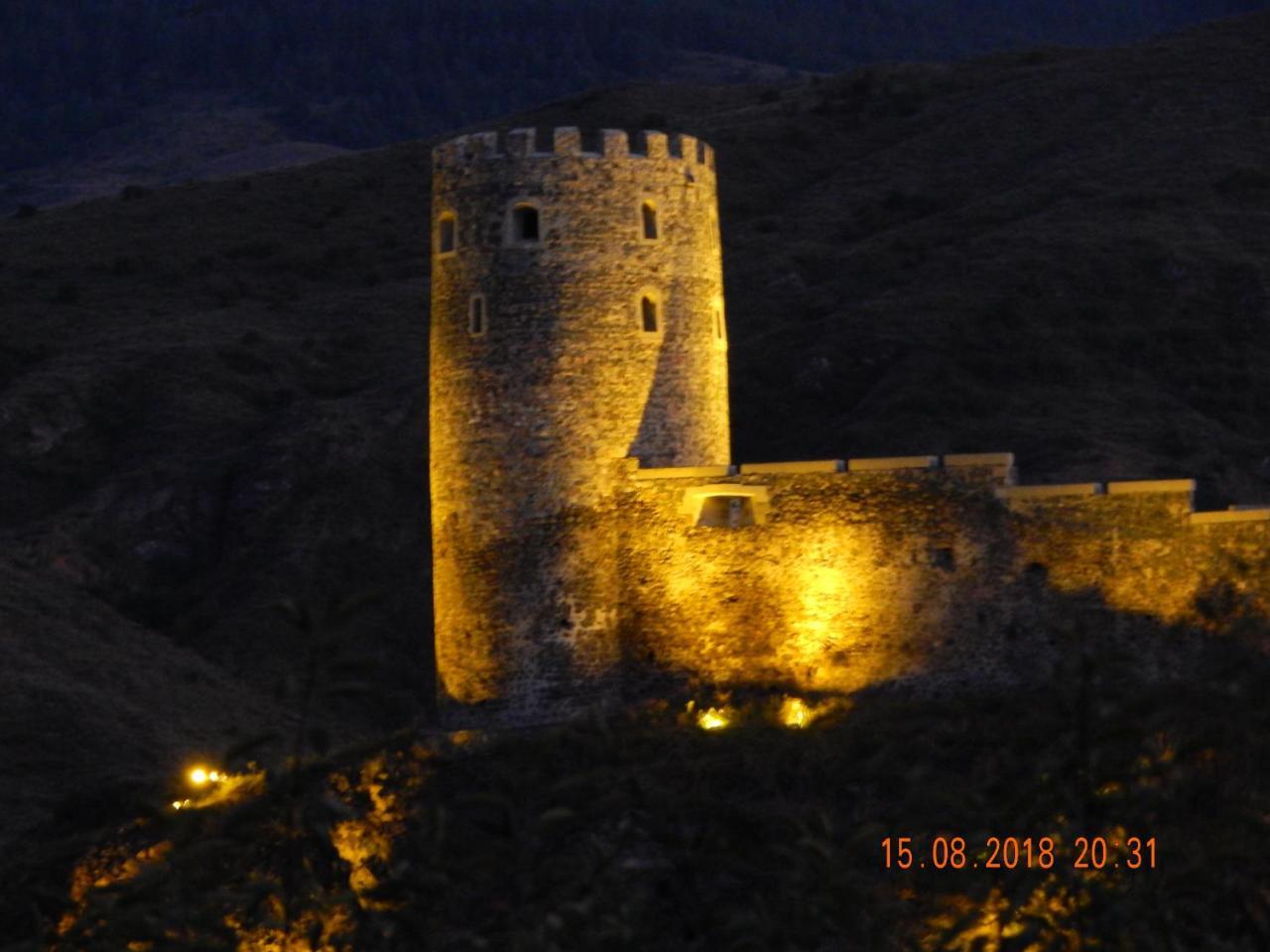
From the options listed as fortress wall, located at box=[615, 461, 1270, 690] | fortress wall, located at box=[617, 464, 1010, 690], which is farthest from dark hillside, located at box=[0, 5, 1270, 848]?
fortress wall, located at box=[615, 461, 1270, 690]

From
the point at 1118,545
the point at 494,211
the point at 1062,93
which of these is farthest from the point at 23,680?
the point at 1062,93

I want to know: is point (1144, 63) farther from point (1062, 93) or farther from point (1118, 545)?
point (1118, 545)

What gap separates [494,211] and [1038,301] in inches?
1525

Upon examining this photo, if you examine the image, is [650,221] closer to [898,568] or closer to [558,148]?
[558,148]

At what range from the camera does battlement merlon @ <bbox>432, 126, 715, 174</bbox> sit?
45.0 m

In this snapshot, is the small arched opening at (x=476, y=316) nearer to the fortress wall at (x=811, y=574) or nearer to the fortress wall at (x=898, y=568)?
the fortress wall at (x=898, y=568)

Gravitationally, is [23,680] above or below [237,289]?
below

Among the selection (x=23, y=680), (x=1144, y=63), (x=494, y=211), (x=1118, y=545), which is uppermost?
(x=1144, y=63)

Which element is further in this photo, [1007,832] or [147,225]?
[147,225]

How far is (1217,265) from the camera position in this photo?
267 ft

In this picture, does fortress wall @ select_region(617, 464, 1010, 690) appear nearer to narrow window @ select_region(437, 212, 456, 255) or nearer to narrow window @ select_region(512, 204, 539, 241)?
narrow window @ select_region(512, 204, 539, 241)

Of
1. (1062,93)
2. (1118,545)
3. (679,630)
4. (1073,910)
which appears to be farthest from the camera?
(1062,93)

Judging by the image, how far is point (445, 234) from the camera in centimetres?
4619

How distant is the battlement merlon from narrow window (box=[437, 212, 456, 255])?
3.07 ft
